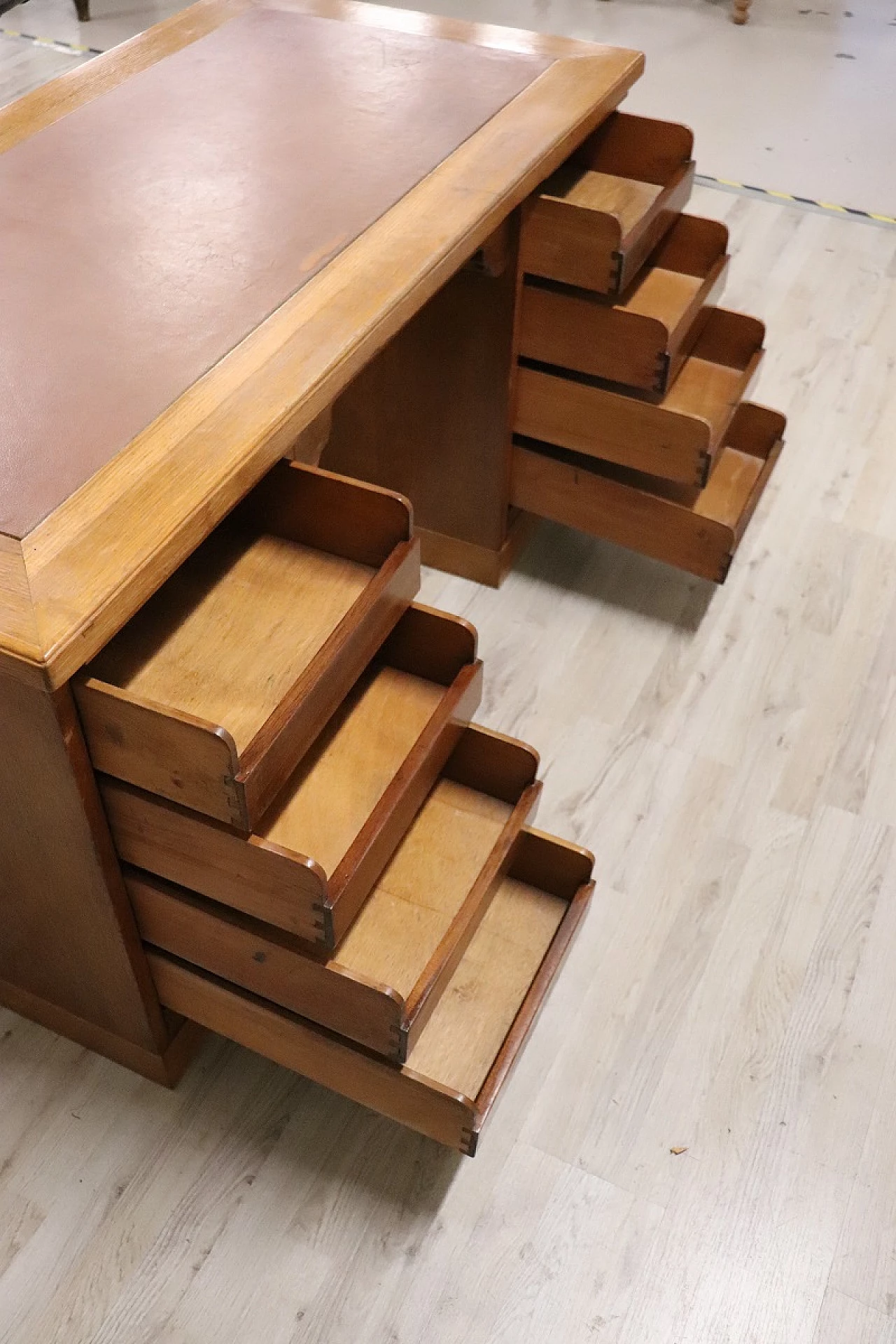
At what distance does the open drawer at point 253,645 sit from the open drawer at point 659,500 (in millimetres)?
695

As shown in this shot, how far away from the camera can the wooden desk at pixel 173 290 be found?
884 mm

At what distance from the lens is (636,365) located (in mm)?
1562

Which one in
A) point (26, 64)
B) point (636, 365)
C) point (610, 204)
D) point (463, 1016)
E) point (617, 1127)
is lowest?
point (617, 1127)

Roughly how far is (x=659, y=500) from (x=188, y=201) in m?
0.78

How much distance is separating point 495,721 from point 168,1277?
842 mm

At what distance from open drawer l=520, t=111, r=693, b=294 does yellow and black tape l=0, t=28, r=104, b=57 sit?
2.59 meters

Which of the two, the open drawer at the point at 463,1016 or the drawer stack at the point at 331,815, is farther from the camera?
the open drawer at the point at 463,1016

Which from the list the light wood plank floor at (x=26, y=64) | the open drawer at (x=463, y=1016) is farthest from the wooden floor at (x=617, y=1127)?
the light wood plank floor at (x=26, y=64)

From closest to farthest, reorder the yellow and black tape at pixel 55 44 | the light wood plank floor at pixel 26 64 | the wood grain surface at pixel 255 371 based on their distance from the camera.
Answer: the wood grain surface at pixel 255 371
the light wood plank floor at pixel 26 64
the yellow and black tape at pixel 55 44

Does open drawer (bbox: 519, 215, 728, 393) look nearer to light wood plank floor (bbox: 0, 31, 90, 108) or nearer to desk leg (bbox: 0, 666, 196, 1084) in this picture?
desk leg (bbox: 0, 666, 196, 1084)

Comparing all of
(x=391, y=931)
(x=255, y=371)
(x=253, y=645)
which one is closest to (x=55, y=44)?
(x=255, y=371)

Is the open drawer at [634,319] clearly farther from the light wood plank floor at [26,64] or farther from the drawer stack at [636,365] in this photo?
the light wood plank floor at [26,64]

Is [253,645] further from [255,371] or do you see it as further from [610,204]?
[610,204]

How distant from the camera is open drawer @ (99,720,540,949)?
3.05 ft
